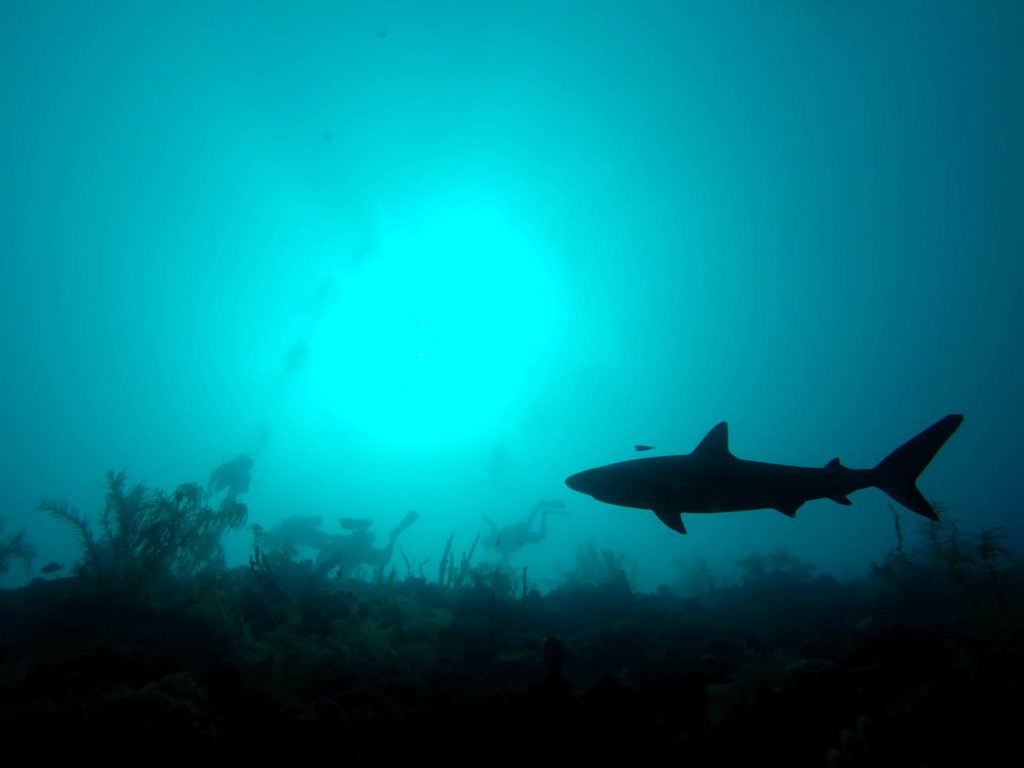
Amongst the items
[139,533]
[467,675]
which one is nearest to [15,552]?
[139,533]

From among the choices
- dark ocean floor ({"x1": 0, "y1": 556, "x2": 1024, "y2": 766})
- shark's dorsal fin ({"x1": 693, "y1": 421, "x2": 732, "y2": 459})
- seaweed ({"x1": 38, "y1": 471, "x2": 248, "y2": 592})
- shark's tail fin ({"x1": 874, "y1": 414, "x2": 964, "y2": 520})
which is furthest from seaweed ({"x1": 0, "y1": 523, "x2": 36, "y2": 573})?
shark's tail fin ({"x1": 874, "y1": 414, "x2": 964, "y2": 520})

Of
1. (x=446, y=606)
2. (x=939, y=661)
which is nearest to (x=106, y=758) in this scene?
(x=939, y=661)

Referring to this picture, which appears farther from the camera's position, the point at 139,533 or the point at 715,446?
the point at 139,533

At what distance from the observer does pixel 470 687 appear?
737 cm

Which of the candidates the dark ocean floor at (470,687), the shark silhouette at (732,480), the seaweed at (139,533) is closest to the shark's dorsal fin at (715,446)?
the shark silhouette at (732,480)

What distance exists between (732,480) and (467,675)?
6.22 m

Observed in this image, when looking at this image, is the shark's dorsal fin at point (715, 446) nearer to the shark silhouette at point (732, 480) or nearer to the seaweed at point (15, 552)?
the shark silhouette at point (732, 480)

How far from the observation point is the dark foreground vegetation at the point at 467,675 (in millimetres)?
4180

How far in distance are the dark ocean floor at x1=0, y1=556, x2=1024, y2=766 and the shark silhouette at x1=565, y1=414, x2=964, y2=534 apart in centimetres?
202

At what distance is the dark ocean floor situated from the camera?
4105 mm

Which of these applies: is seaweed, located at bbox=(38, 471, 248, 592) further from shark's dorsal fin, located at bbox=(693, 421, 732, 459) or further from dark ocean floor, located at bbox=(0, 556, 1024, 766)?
shark's dorsal fin, located at bbox=(693, 421, 732, 459)

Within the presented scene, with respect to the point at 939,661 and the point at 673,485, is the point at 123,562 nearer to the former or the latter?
the point at 673,485

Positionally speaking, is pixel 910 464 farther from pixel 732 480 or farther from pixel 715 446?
pixel 715 446

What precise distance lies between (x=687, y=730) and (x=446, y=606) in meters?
10.3
